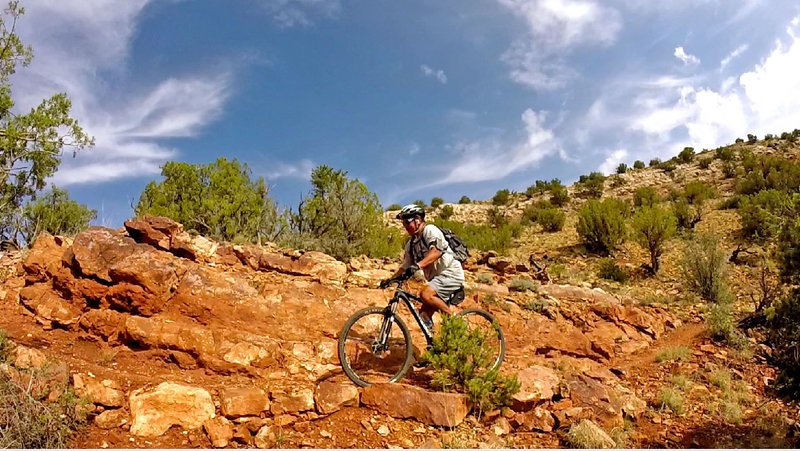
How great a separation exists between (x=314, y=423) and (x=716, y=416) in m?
4.80

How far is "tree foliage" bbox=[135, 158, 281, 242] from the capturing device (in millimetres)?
12125

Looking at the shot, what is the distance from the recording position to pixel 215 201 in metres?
12.4

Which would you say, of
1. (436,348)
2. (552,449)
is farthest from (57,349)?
(552,449)

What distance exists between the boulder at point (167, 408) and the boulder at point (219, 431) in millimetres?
97

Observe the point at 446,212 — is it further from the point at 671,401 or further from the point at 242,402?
the point at 242,402

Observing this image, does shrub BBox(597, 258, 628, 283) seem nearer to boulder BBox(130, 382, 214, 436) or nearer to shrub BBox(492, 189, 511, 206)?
boulder BBox(130, 382, 214, 436)

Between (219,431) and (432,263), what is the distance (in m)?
2.78

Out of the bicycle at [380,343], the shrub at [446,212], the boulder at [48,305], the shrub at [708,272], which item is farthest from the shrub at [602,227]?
the boulder at [48,305]

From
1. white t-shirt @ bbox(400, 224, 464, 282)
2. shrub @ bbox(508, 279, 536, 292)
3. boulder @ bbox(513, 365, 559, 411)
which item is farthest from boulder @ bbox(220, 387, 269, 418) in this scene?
shrub @ bbox(508, 279, 536, 292)

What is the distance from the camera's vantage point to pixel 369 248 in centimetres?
1238

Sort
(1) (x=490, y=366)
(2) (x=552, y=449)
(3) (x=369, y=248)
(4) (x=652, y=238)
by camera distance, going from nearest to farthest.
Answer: (2) (x=552, y=449), (1) (x=490, y=366), (3) (x=369, y=248), (4) (x=652, y=238)

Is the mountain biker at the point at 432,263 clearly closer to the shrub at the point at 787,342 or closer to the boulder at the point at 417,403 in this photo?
the boulder at the point at 417,403

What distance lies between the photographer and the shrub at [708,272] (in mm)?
10883

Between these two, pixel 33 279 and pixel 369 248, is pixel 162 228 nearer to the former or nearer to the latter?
pixel 33 279
